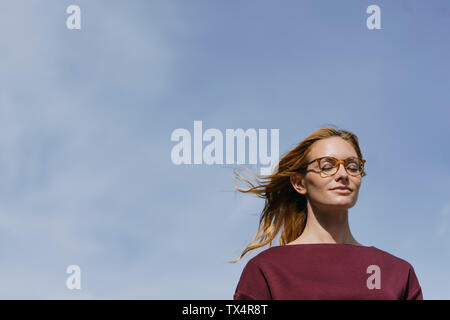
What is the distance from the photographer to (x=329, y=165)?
20.1 ft

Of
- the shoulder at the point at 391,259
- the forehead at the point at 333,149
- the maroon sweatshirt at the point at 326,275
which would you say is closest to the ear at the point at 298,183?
the forehead at the point at 333,149

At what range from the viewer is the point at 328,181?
19.8 ft

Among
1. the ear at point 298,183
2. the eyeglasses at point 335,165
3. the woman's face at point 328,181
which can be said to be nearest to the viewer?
the woman's face at point 328,181

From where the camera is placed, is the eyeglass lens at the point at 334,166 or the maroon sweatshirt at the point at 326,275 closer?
the maroon sweatshirt at the point at 326,275

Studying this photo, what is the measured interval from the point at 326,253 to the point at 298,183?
2.91 ft

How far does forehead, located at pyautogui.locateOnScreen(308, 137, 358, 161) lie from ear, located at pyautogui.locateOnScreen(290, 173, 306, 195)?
254 millimetres

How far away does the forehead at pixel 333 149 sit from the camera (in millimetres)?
6184

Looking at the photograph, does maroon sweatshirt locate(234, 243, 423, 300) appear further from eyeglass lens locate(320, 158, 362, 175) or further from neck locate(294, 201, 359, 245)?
eyeglass lens locate(320, 158, 362, 175)

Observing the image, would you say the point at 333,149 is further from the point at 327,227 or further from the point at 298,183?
the point at 327,227

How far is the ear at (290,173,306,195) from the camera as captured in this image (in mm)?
6391

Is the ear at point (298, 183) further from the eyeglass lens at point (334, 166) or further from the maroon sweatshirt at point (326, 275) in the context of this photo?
the maroon sweatshirt at point (326, 275)

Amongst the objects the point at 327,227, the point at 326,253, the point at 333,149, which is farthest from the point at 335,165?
the point at 326,253
